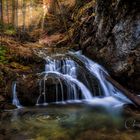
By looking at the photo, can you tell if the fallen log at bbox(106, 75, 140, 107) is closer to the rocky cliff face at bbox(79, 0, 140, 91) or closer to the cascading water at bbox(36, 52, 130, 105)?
the cascading water at bbox(36, 52, 130, 105)

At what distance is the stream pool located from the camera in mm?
7348

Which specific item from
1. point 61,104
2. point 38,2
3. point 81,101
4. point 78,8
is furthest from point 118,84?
point 38,2

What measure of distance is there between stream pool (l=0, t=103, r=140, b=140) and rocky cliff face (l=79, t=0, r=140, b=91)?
2.25m

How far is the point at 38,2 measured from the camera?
28.3 m

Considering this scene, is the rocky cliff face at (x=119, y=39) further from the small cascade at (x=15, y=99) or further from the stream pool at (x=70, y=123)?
the small cascade at (x=15, y=99)

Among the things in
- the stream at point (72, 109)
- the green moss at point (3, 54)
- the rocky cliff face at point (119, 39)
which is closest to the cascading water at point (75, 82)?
the stream at point (72, 109)

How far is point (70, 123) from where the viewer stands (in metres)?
8.32

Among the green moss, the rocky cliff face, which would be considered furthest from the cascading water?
the green moss

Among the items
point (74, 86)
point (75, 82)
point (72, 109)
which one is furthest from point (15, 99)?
point (75, 82)

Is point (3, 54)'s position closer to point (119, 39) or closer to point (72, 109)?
point (72, 109)

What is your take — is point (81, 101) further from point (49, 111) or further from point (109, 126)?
point (109, 126)

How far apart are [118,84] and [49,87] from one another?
279 centimetres

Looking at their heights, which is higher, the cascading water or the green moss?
the green moss

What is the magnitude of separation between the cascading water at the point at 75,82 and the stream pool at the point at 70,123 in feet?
2.54
